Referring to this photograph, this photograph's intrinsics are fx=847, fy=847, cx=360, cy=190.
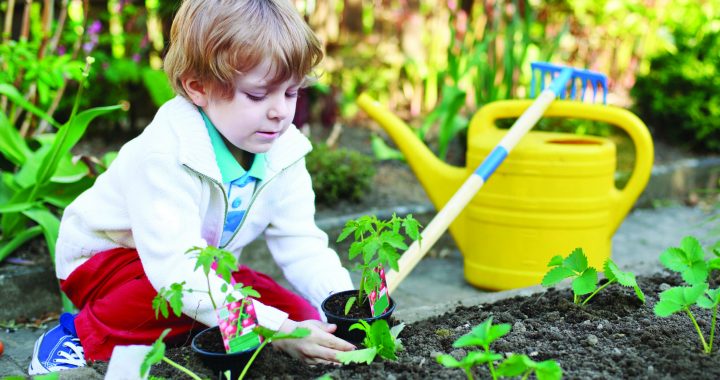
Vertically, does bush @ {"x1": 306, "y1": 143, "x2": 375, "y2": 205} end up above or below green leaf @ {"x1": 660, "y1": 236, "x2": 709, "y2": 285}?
below

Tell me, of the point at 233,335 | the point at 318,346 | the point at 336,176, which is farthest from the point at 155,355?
the point at 336,176

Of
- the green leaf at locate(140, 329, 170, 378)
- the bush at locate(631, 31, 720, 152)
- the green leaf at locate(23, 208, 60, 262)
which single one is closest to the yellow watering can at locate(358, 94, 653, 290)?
the green leaf at locate(23, 208, 60, 262)

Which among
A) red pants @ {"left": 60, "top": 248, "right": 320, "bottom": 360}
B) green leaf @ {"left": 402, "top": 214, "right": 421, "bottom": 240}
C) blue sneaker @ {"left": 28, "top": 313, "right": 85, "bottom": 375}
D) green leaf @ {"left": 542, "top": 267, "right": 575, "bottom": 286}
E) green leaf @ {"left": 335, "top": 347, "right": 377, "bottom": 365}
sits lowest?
blue sneaker @ {"left": 28, "top": 313, "right": 85, "bottom": 375}

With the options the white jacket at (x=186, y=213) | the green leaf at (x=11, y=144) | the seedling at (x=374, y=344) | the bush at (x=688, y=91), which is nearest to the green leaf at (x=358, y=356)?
the seedling at (x=374, y=344)

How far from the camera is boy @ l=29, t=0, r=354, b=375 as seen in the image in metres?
1.80

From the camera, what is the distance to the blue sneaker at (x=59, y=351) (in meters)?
1.97

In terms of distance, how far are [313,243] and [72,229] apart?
0.60 meters

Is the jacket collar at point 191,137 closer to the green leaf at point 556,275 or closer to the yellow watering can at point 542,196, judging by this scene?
the green leaf at point 556,275

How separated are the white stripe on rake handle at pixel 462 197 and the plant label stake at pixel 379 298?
0.24m

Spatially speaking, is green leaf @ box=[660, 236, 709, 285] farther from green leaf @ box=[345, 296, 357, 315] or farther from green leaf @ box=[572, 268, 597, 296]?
green leaf @ box=[345, 296, 357, 315]

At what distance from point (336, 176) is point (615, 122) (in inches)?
43.7

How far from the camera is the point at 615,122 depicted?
272cm

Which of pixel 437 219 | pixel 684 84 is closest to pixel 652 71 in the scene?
pixel 684 84

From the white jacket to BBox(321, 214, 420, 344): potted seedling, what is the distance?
0.13 m
